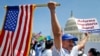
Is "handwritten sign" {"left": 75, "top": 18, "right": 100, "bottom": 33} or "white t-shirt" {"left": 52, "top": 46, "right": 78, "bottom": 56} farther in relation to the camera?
"handwritten sign" {"left": 75, "top": 18, "right": 100, "bottom": 33}

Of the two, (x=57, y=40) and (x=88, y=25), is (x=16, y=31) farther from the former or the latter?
(x=88, y=25)

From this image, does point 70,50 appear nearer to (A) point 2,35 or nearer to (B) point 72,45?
(B) point 72,45

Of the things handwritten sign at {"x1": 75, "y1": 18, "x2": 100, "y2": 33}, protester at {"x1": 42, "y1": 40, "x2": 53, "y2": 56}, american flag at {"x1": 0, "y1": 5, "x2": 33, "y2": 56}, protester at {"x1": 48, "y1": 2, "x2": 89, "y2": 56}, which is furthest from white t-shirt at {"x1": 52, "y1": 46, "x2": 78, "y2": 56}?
handwritten sign at {"x1": 75, "y1": 18, "x2": 100, "y2": 33}

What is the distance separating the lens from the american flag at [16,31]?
18.3 feet

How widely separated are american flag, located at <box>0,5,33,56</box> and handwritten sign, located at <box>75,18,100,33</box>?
4.29m

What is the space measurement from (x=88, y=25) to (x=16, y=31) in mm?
4692

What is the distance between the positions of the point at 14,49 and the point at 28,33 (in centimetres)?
34

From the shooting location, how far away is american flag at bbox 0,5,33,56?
5.57m

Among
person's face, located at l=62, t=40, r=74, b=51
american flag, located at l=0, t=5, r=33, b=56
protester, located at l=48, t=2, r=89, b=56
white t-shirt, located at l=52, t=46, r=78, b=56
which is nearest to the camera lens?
protester, located at l=48, t=2, r=89, b=56

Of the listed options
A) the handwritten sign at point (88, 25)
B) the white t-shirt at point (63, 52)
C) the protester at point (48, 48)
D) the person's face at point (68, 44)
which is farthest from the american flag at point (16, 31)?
the handwritten sign at point (88, 25)

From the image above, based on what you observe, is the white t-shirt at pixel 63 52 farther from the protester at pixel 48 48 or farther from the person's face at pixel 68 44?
the protester at pixel 48 48

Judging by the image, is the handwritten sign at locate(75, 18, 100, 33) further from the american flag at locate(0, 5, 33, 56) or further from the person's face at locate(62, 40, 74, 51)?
the person's face at locate(62, 40, 74, 51)

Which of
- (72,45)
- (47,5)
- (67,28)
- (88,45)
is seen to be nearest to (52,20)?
(47,5)

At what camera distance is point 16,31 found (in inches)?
224
